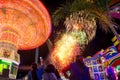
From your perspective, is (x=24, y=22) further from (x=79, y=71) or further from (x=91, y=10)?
(x=79, y=71)

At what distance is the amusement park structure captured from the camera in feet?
33.4

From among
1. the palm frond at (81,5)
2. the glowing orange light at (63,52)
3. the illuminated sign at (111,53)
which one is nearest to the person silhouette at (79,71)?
the palm frond at (81,5)

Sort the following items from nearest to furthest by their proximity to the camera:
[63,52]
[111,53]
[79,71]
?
[79,71]
[63,52]
[111,53]

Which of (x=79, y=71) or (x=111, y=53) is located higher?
(x=79, y=71)

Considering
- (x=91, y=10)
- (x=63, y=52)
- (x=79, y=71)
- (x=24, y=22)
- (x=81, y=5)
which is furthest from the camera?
(x=63, y=52)

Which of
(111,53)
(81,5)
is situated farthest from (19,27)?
(111,53)

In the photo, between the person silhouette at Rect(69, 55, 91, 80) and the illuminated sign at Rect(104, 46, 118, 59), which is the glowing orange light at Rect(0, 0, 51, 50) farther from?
the illuminated sign at Rect(104, 46, 118, 59)

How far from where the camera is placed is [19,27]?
1112cm

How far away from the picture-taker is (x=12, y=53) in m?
10.6

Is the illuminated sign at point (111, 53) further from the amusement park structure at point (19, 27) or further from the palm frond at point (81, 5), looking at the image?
the amusement park structure at point (19, 27)

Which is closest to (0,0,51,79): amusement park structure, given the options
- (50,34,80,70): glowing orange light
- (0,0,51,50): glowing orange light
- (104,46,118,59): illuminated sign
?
(0,0,51,50): glowing orange light

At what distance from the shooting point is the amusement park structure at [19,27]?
1019cm

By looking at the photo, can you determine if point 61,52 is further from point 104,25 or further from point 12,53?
point 12,53

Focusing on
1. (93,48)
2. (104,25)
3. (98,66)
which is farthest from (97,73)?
(93,48)
